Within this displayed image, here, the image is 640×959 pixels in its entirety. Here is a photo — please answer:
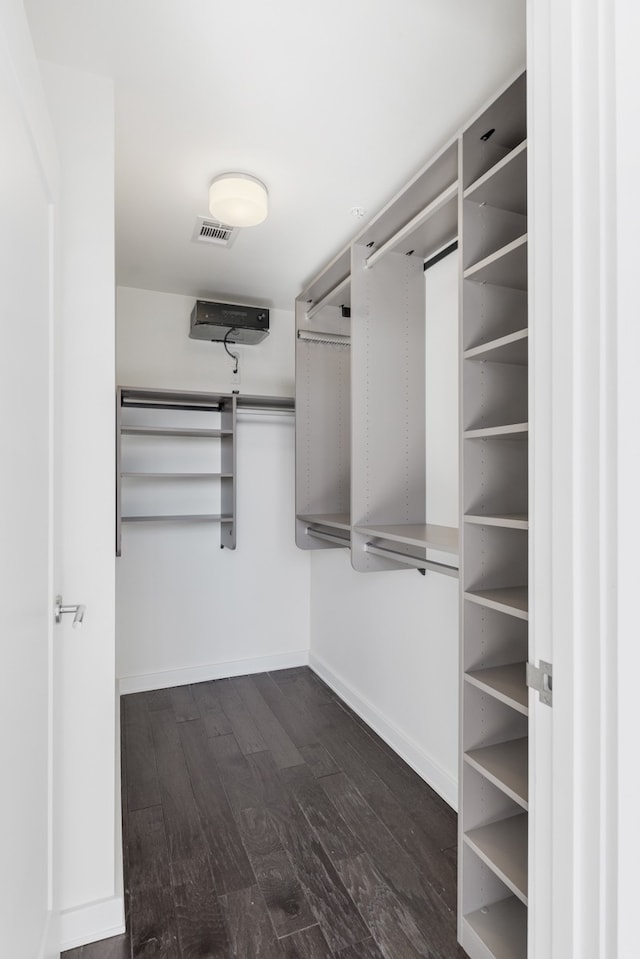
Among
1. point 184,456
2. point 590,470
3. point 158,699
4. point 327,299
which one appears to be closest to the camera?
point 590,470

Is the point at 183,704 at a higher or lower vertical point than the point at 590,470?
lower

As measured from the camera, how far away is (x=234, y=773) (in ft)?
7.57

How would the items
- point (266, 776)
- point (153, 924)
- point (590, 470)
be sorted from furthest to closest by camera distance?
1. point (266, 776)
2. point (153, 924)
3. point (590, 470)

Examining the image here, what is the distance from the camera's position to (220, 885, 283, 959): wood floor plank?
4.73 feet

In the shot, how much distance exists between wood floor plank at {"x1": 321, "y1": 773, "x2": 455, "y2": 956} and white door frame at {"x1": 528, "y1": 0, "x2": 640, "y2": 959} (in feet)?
3.12

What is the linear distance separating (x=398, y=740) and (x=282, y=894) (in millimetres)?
953

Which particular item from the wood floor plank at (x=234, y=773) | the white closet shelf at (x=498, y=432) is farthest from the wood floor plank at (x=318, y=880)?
the white closet shelf at (x=498, y=432)

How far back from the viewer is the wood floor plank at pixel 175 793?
1871 millimetres

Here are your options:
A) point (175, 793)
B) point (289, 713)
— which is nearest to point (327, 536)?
point (289, 713)

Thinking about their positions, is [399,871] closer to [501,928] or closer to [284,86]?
[501,928]

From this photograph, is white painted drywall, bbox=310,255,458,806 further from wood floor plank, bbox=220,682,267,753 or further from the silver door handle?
the silver door handle

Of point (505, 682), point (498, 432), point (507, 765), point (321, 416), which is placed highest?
point (321, 416)

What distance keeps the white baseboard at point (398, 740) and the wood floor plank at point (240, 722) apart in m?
0.56

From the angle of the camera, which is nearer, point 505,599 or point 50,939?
point 50,939
